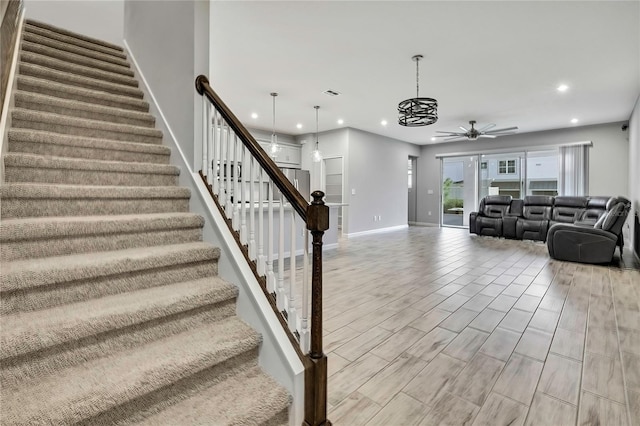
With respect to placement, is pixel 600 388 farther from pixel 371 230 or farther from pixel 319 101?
pixel 371 230

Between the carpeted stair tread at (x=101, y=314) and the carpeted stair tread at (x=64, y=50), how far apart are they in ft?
9.53

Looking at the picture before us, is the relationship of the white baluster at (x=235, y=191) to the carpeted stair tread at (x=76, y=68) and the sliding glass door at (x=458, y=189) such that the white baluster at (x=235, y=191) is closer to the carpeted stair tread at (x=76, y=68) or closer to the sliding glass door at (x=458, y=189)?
the carpeted stair tread at (x=76, y=68)

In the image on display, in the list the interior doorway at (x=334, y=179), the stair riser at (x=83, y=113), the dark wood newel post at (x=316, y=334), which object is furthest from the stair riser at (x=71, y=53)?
the interior doorway at (x=334, y=179)

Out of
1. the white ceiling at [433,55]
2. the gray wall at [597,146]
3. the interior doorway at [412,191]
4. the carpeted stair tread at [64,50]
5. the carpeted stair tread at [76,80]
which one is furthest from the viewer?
the interior doorway at [412,191]

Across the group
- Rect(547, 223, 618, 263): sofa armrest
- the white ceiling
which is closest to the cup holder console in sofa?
Rect(547, 223, 618, 263): sofa armrest

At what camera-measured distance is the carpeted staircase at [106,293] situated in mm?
1157

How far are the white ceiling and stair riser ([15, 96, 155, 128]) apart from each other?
1.26 m

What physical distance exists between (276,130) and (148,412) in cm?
776

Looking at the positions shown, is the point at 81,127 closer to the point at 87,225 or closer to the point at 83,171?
the point at 83,171

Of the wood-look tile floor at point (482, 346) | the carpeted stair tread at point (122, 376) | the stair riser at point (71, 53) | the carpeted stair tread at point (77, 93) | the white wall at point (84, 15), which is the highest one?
the white wall at point (84, 15)

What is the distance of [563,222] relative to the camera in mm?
6598

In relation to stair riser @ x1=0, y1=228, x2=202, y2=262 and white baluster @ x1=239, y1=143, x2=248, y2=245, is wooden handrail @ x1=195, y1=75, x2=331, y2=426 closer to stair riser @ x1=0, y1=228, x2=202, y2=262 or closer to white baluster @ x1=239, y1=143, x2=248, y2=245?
white baluster @ x1=239, y1=143, x2=248, y2=245

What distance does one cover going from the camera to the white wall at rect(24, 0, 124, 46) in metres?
4.54

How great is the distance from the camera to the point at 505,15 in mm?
2914
